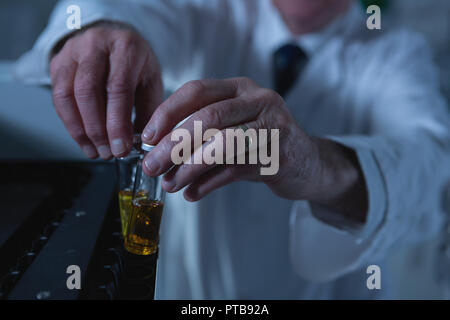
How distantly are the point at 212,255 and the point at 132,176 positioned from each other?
433 mm

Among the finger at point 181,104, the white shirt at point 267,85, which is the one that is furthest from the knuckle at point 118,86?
the white shirt at point 267,85

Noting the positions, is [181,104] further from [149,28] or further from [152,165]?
[149,28]

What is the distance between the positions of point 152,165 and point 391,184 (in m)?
0.36

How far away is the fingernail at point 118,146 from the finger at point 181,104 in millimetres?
56

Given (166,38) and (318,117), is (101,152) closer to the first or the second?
(166,38)

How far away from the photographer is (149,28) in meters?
0.73

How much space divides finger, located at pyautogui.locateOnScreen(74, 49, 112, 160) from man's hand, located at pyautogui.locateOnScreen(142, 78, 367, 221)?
10 cm

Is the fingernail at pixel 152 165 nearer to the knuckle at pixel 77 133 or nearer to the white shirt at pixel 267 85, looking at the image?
the knuckle at pixel 77 133

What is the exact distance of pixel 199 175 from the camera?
0.39m

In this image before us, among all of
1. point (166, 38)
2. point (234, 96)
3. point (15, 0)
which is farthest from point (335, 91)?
point (15, 0)

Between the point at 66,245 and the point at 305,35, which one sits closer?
the point at 66,245

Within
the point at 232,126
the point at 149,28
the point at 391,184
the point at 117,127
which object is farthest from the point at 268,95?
the point at 149,28

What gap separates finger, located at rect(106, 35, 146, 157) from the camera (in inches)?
16.3

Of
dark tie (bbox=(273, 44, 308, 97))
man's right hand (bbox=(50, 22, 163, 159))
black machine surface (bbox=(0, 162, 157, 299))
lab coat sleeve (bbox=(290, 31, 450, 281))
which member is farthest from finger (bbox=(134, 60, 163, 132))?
dark tie (bbox=(273, 44, 308, 97))
